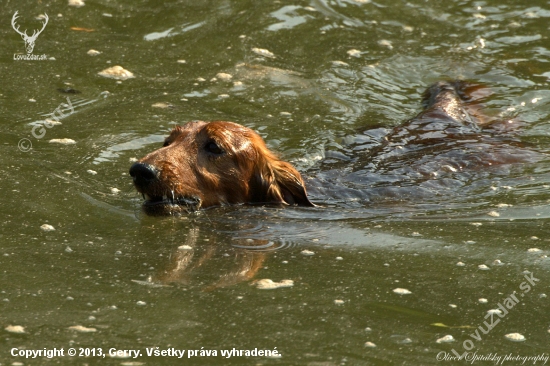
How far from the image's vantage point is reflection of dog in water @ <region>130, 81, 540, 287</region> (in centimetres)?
629

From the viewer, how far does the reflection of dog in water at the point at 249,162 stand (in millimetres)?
6289

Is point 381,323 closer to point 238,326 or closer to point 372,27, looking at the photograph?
point 238,326

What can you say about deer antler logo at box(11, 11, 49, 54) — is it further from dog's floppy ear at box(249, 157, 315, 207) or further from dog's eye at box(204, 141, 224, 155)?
dog's floppy ear at box(249, 157, 315, 207)

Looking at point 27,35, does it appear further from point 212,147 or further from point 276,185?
point 276,185

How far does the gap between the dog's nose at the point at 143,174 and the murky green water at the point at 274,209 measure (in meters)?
0.27

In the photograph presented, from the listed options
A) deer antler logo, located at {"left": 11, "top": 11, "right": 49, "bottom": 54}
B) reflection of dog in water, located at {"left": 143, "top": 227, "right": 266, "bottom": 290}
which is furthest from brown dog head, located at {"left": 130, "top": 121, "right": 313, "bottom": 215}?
deer antler logo, located at {"left": 11, "top": 11, "right": 49, "bottom": 54}

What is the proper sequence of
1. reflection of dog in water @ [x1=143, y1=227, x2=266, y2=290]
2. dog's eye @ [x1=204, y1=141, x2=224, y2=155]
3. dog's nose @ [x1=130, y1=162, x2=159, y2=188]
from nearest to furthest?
reflection of dog in water @ [x1=143, y1=227, x2=266, y2=290]
dog's nose @ [x1=130, y1=162, x2=159, y2=188]
dog's eye @ [x1=204, y1=141, x2=224, y2=155]

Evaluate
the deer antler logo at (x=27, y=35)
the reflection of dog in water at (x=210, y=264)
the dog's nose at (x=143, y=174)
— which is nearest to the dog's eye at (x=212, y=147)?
the dog's nose at (x=143, y=174)

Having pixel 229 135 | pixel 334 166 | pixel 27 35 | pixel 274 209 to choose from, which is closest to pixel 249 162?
pixel 229 135

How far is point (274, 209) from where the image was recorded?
269 inches

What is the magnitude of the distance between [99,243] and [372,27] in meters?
7.03

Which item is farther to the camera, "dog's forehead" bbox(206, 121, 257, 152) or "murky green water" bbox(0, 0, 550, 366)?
"dog's forehead" bbox(206, 121, 257, 152)

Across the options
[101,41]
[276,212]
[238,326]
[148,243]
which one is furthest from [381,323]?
[101,41]

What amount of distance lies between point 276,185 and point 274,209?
0.99 ft
